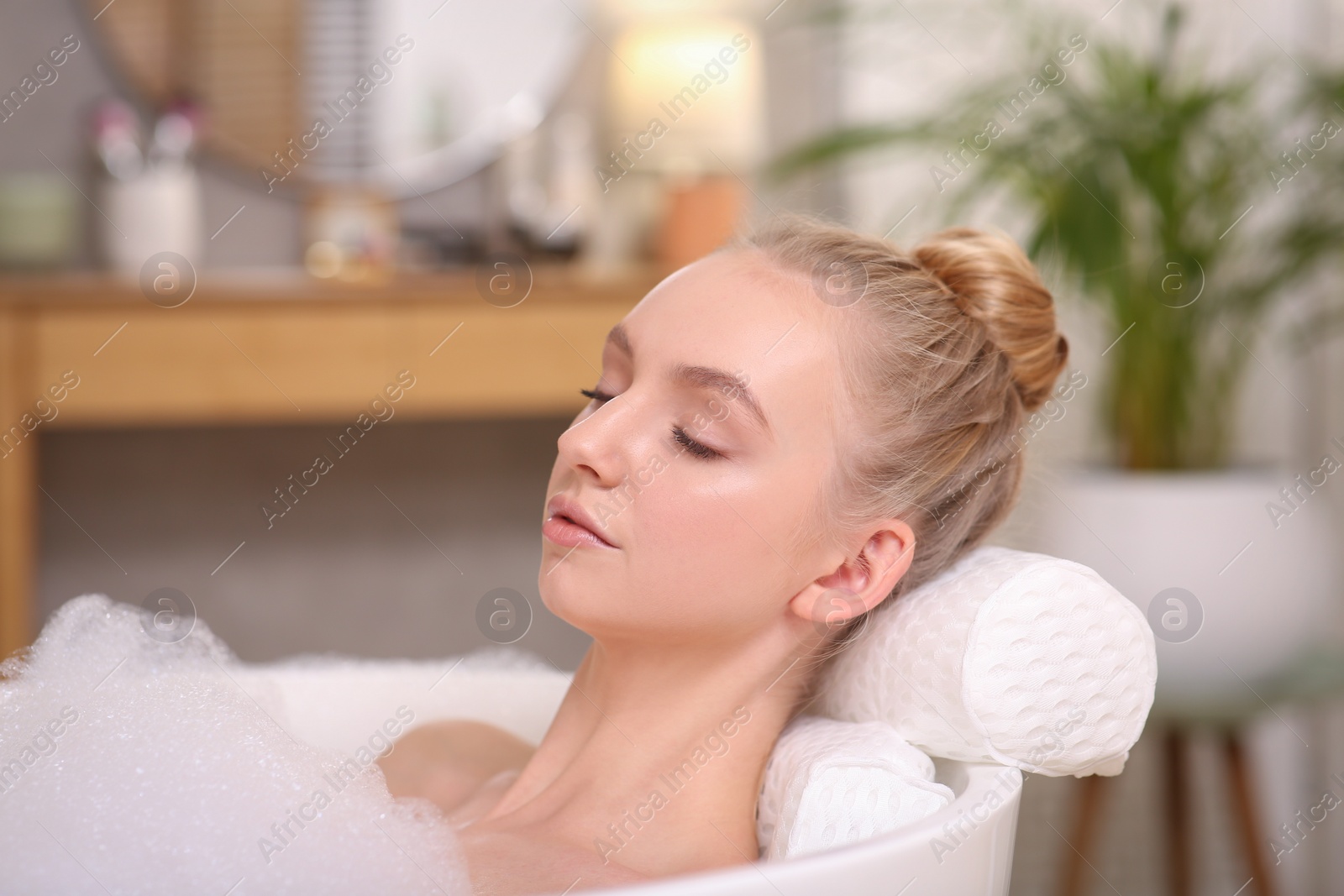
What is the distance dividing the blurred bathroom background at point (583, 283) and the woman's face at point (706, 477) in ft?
1.07

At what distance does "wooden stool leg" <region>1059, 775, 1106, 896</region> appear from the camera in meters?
1.83

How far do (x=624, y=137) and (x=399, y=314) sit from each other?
30.0 inches

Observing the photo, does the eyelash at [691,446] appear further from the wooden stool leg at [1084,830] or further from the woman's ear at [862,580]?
the wooden stool leg at [1084,830]

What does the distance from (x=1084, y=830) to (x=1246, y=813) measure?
9.0 inches

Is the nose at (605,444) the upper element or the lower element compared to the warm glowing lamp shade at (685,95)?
lower

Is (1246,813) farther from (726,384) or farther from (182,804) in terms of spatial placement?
(182,804)

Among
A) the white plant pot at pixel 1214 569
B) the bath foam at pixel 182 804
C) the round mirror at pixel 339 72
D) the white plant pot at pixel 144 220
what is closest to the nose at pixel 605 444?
the bath foam at pixel 182 804

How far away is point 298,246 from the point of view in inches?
108

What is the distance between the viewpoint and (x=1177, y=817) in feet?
6.02

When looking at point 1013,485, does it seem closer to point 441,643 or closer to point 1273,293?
point 1273,293

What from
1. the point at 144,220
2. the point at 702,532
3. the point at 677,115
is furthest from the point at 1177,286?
the point at 144,220

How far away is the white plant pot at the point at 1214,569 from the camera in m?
1.65

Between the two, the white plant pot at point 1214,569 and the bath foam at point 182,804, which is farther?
the white plant pot at point 1214,569

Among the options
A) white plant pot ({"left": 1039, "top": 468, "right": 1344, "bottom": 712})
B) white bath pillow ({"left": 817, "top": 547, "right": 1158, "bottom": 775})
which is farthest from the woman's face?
white plant pot ({"left": 1039, "top": 468, "right": 1344, "bottom": 712})
